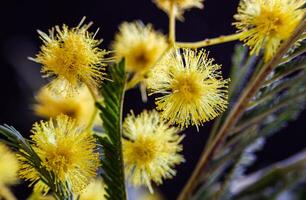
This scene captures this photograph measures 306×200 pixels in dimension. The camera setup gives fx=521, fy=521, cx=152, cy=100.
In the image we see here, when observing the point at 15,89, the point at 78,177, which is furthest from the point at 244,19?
the point at 15,89

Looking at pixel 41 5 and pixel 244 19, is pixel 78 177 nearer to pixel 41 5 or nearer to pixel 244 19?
pixel 244 19

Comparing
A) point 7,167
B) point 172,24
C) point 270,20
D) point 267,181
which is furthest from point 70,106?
point 267,181

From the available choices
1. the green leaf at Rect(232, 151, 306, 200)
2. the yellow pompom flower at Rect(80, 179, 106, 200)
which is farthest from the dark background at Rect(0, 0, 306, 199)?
the yellow pompom flower at Rect(80, 179, 106, 200)

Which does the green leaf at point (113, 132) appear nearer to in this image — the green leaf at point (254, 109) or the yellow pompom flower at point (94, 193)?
the yellow pompom flower at point (94, 193)

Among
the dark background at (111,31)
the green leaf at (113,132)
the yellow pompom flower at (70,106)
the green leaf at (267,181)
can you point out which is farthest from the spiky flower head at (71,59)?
the dark background at (111,31)

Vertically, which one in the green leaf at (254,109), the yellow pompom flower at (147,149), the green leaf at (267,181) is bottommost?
the green leaf at (267,181)
